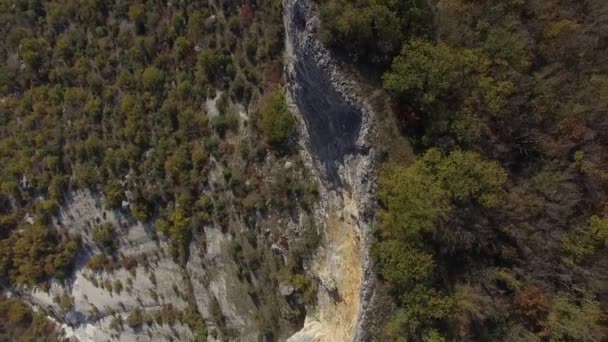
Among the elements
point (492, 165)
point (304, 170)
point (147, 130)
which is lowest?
point (304, 170)

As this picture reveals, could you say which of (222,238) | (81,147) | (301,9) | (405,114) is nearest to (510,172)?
(405,114)

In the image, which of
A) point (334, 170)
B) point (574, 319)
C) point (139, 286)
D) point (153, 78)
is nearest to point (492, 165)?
point (574, 319)

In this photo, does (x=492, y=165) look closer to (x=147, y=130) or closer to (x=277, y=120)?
(x=277, y=120)

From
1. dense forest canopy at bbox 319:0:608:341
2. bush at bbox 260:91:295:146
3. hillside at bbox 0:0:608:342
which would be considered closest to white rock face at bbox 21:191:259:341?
hillside at bbox 0:0:608:342

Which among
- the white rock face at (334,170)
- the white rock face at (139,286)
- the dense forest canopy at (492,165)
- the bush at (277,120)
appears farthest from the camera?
the white rock face at (139,286)

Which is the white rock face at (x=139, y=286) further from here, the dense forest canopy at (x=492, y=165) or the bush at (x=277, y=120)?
the dense forest canopy at (x=492, y=165)

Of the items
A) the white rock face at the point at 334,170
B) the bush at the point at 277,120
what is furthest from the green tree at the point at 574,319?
the bush at the point at 277,120

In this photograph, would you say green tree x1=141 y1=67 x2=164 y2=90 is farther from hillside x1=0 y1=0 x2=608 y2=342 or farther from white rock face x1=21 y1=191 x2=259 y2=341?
white rock face x1=21 y1=191 x2=259 y2=341

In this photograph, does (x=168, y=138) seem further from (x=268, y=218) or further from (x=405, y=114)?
(x=405, y=114)
